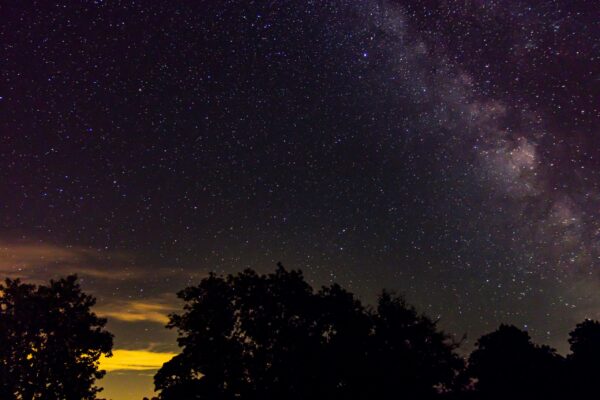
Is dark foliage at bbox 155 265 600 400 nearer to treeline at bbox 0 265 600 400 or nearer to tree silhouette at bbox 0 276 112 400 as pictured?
treeline at bbox 0 265 600 400

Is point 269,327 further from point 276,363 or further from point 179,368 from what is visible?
point 179,368

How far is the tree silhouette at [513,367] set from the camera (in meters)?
35.9

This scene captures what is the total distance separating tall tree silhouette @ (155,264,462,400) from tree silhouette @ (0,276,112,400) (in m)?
6.33

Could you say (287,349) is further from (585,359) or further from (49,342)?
(585,359)

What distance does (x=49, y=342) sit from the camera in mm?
32906

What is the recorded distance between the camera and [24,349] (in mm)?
32031

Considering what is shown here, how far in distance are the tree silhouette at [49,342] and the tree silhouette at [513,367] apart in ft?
95.8

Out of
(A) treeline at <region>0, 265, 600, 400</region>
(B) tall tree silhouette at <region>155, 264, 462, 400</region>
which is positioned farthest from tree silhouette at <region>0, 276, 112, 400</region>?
(B) tall tree silhouette at <region>155, 264, 462, 400</region>

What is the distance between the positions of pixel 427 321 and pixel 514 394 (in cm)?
800

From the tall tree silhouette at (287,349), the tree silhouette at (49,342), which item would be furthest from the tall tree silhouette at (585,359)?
the tree silhouette at (49,342)

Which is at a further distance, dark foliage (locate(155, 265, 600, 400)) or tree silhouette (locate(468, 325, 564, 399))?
tree silhouette (locate(468, 325, 564, 399))

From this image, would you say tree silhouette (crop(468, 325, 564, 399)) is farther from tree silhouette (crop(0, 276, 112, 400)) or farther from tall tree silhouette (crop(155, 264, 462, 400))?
tree silhouette (crop(0, 276, 112, 400))

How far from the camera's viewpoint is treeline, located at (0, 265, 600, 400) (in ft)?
103

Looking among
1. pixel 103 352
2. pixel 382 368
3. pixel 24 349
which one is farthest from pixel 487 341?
pixel 24 349
